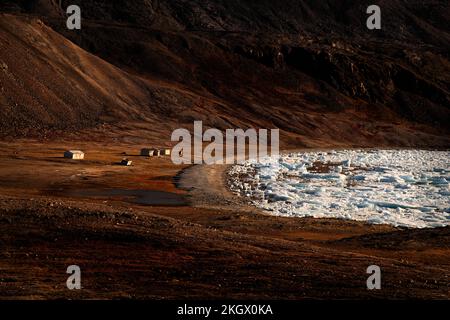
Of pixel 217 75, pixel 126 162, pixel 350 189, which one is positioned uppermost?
pixel 217 75

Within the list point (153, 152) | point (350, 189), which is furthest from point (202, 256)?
point (153, 152)

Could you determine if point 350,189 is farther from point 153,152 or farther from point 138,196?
point 153,152

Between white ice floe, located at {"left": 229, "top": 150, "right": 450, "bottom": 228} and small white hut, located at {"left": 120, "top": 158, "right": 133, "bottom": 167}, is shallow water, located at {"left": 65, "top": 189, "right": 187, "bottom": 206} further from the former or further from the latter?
small white hut, located at {"left": 120, "top": 158, "right": 133, "bottom": 167}

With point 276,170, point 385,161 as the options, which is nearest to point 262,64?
point 385,161

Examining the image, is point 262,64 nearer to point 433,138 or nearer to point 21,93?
point 433,138

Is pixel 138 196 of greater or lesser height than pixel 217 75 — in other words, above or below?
below

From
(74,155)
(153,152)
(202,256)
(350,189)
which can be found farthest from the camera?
(153,152)

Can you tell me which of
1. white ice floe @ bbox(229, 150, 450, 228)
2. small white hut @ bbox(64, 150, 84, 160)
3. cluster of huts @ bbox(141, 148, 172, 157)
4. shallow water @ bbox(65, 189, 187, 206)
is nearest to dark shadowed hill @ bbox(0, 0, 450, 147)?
cluster of huts @ bbox(141, 148, 172, 157)
